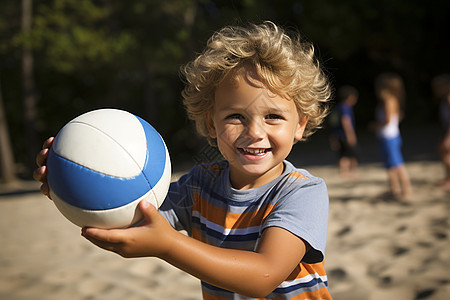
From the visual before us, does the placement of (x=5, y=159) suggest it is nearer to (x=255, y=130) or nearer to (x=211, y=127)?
(x=211, y=127)

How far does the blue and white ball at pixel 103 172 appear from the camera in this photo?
5.07 ft

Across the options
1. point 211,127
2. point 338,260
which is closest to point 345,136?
point 338,260

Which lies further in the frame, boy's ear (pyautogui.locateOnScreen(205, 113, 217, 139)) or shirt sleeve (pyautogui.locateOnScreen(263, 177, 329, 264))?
boy's ear (pyautogui.locateOnScreen(205, 113, 217, 139))

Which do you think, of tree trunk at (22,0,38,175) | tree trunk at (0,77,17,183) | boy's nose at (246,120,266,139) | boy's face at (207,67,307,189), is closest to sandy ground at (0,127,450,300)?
boy's face at (207,67,307,189)

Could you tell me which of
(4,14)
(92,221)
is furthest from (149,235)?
(4,14)

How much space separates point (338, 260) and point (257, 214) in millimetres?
2702

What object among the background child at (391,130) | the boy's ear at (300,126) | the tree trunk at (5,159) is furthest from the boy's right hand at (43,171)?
the tree trunk at (5,159)

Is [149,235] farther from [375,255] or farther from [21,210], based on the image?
[21,210]

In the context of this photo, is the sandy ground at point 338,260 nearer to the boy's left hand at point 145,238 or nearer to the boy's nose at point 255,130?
the boy's nose at point 255,130

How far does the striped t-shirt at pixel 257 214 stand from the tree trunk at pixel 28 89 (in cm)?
1158

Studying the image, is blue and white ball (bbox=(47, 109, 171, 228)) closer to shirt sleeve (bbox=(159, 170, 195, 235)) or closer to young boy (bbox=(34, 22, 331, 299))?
young boy (bbox=(34, 22, 331, 299))

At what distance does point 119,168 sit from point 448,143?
20.6 feet

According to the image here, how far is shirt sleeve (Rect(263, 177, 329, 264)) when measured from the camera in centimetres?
158

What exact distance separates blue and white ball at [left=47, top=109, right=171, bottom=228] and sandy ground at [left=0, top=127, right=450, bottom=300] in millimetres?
2286
